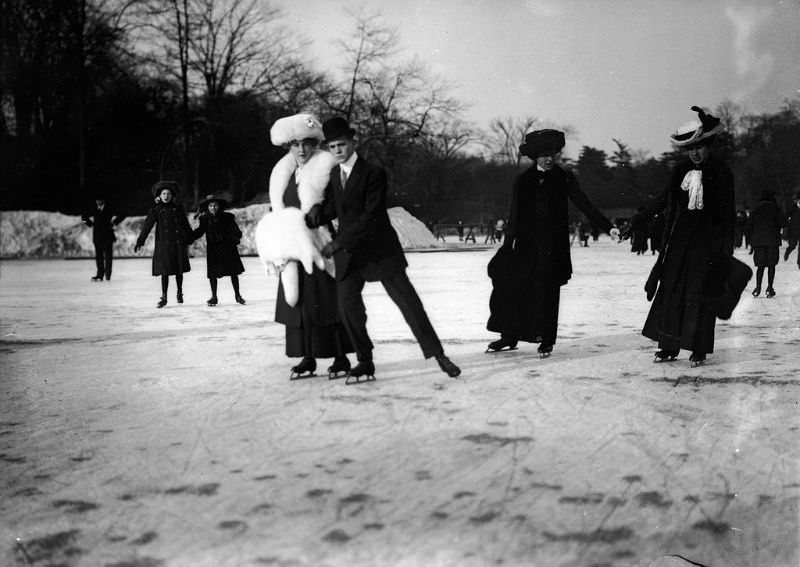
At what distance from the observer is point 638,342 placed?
7.66 m

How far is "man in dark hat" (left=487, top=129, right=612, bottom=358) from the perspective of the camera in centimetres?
674

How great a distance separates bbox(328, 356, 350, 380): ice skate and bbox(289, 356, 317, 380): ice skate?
0.40ft

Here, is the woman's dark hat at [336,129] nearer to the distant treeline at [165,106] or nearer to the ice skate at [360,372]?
the ice skate at [360,372]

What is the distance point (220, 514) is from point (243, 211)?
27424mm

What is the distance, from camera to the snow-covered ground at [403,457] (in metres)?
2.83

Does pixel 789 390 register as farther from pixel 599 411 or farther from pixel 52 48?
pixel 52 48

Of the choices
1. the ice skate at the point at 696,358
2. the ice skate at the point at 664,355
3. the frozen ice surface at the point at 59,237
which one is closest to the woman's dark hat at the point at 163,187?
the ice skate at the point at 664,355

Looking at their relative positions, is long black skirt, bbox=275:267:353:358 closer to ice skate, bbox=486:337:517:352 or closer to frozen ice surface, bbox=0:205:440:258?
ice skate, bbox=486:337:517:352

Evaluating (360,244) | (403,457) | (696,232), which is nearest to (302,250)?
(360,244)

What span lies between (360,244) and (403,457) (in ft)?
6.39

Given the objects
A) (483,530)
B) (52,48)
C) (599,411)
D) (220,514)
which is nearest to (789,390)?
(599,411)

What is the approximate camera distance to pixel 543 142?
6684 mm

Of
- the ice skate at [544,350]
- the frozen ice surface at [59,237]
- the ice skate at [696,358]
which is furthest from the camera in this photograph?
the frozen ice surface at [59,237]

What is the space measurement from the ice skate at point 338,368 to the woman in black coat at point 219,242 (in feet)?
19.7
